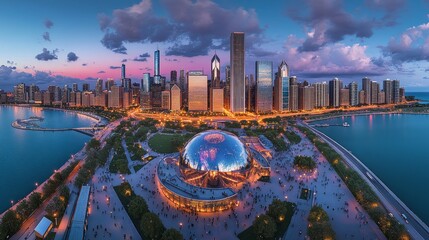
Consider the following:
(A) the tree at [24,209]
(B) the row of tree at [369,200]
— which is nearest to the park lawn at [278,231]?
(B) the row of tree at [369,200]


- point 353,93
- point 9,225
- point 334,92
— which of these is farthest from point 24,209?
point 353,93

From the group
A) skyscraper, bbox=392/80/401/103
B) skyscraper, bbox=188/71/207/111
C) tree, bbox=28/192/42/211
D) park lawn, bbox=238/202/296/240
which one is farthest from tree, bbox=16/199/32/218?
skyscraper, bbox=392/80/401/103

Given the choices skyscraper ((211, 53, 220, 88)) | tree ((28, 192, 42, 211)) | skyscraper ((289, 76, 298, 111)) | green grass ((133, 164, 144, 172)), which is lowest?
tree ((28, 192, 42, 211))

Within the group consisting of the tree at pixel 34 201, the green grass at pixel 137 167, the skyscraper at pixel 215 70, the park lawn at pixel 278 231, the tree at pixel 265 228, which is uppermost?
the skyscraper at pixel 215 70

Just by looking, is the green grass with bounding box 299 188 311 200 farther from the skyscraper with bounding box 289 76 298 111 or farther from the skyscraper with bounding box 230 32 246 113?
the skyscraper with bounding box 289 76 298 111

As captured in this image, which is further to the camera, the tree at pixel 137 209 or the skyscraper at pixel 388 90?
the skyscraper at pixel 388 90

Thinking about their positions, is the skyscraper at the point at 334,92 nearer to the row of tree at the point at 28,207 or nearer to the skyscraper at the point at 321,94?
the skyscraper at the point at 321,94

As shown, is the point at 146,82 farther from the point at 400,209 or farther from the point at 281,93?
the point at 400,209
